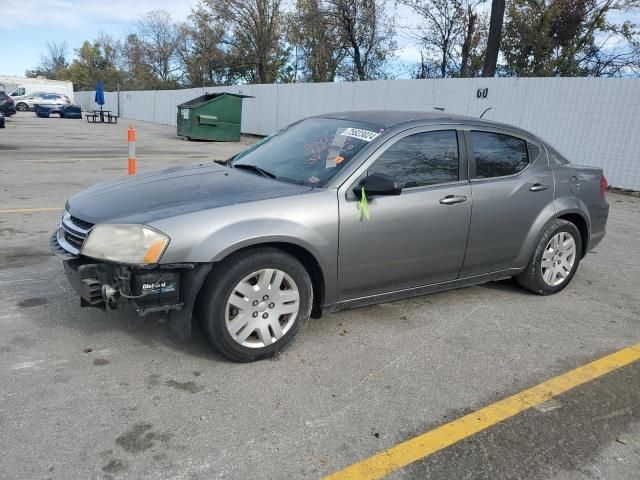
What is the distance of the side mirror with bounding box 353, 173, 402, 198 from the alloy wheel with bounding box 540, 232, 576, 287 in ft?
6.25

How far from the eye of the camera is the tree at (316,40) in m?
29.0

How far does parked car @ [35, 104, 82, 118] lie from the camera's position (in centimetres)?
3578

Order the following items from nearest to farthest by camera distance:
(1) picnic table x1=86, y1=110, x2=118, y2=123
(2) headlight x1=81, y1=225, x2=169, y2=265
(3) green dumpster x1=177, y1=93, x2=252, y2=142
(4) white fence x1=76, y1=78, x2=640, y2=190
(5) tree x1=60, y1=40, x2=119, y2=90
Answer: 1. (2) headlight x1=81, y1=225, x2=169, y2=265
2. (4) white fence x1=76, y1=78, x2=640, y2=190
3. (3) green dumpster x1=177, y1=93, x2=252, y2=142
4. (1) picnic table x1=86, y1=110, x2=118, y2=123
5. (5) tree x1=60, y1=40, x2=119, y2=90

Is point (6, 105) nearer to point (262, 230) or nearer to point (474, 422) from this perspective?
point (262, 230)

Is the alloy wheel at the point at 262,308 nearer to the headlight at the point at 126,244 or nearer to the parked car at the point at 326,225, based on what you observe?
the parked car at the point at 326,225

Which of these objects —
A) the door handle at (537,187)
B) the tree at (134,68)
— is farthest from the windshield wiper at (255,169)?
the tree at (134,68)

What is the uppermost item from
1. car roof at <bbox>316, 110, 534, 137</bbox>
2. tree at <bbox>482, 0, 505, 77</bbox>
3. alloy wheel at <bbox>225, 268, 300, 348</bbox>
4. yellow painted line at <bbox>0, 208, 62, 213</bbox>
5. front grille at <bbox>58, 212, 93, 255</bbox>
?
tree at <bbox>482, 0, 505, 77</bbox>

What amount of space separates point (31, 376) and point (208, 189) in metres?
1.51

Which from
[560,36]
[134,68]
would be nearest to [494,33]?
[560,36]

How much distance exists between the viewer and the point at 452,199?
402 cm

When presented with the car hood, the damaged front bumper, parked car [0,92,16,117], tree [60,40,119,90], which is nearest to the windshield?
the car hood

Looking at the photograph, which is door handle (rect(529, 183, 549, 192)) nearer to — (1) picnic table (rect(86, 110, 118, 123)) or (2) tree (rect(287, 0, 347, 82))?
(2) tree (rect(287, 0, 347, 82))

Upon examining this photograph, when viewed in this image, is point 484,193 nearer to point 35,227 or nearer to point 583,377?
point 583,377

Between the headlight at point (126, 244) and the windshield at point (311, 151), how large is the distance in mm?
1108
